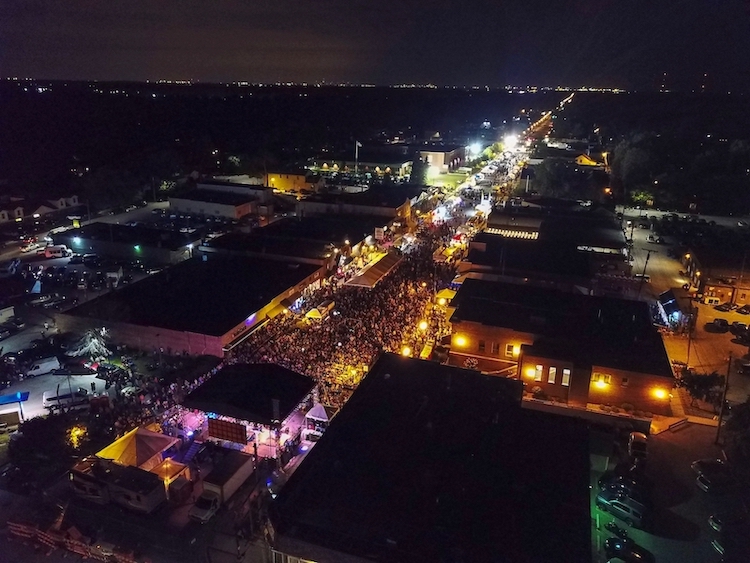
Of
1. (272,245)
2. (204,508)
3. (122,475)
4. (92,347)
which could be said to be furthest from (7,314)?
(204,508)

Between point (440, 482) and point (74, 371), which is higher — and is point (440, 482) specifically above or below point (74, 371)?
above

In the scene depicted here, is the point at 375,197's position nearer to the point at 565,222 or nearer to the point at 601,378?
the point at 565,222

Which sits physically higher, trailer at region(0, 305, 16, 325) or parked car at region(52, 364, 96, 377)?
trailer at region(0, 305, 16, 325)

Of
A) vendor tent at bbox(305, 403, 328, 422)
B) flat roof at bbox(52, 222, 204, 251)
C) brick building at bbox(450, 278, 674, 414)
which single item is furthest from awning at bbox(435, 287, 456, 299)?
flat roof at bbox(52, 222, 204, 251)

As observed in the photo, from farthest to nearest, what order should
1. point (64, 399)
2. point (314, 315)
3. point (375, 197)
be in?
point (375, 197) < point (314, 315) < point (64, 399)

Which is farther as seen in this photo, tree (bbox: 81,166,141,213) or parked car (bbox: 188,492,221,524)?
tree (bbox: 81,166,141,213)

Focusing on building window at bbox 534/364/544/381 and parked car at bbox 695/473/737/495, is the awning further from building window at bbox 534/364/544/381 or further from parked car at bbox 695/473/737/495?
parked car at bbox 695/473/737/495

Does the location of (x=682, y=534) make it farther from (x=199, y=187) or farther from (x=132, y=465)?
(x=199, y=187)
